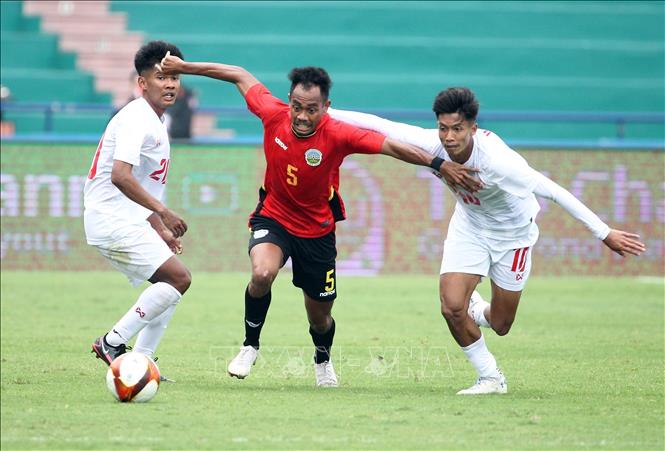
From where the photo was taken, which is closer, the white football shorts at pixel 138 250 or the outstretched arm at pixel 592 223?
the outstretched arm at pixel 592 223

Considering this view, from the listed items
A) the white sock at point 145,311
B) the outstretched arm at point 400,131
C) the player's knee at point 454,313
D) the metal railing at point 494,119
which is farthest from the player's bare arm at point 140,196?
the metal railing at point 494,119

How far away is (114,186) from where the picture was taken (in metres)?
8.41

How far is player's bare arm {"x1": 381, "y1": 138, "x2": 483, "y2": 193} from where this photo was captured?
25.5 feet

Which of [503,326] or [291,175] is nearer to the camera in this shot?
[291,175]

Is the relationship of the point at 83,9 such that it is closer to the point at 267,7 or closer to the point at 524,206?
the point at 267,7

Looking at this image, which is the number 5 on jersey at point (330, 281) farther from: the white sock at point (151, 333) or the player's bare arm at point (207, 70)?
the player's bare arm at point (207, 70)

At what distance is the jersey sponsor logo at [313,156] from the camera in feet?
26.7

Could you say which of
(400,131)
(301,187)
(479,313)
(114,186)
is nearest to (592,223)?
(400,131)

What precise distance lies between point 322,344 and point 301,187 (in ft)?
3.92

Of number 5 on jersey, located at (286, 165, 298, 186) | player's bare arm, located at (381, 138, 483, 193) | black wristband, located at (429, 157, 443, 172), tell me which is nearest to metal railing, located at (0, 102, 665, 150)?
number 5 on jersey, located at (286, 165, 298, 186)

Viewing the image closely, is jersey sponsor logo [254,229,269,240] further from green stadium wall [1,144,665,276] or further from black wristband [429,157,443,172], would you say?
green stadium wall [1,144,665,276]

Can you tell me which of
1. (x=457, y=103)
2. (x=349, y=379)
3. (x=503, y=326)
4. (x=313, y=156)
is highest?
(x=457, y=103)

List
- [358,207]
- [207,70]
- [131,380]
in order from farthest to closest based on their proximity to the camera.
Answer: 1. [358,207]
2. [207,70]
3. [131,380]

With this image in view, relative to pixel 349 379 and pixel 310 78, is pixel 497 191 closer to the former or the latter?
pixel 310 78
